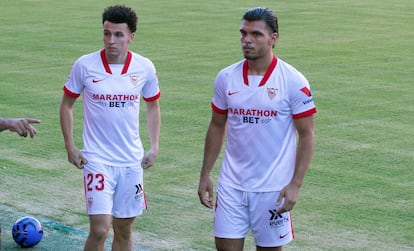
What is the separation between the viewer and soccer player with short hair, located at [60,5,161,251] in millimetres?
7730

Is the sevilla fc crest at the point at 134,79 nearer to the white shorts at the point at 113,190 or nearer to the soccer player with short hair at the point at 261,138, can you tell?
the white shorts at the point at 113,190

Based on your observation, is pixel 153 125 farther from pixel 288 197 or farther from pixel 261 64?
pixel 288 197

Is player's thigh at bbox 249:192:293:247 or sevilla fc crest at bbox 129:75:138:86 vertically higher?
sevilla fc crest at bbox 129:75:138:86

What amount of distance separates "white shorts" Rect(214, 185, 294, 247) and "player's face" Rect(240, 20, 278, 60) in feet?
3.35

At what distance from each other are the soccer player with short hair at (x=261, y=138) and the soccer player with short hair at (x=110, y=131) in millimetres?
1056

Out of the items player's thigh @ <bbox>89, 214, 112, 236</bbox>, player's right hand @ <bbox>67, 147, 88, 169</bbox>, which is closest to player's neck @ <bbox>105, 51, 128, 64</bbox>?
player's right hand @ <bbox>67, 147, 88, 169</bbox>

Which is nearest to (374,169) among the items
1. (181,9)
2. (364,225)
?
(364,225)

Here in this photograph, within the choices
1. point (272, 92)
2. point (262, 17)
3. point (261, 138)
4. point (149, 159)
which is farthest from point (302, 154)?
point (149, 159)

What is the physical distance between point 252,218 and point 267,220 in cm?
12

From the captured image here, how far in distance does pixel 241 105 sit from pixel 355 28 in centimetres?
1943

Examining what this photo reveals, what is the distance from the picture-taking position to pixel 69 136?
25.6 feet

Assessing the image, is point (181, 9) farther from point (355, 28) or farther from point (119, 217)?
point (119, 217)

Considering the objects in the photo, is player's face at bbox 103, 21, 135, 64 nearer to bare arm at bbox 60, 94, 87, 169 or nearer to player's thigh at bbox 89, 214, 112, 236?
bare arm at bbox 60, 94, 87, 169

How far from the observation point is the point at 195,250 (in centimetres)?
870
